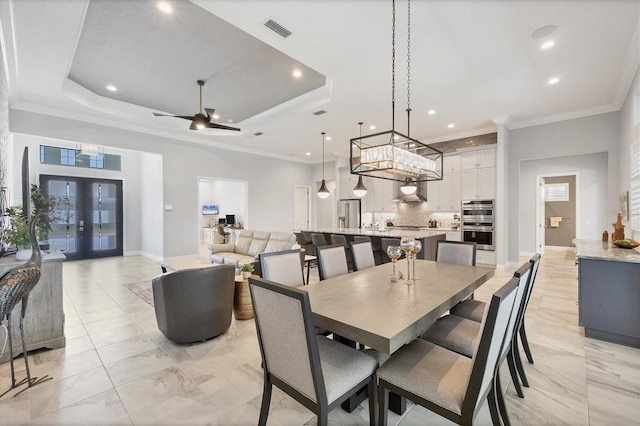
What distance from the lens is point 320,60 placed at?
3451mm

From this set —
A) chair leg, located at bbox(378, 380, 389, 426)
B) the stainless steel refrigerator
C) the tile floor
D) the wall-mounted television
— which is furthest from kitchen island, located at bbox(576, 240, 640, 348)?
the wall-mounted television

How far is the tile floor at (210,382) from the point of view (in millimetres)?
1768

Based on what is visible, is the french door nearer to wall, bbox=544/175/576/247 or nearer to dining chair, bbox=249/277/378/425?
dining chair, bbox=249/277/378/425

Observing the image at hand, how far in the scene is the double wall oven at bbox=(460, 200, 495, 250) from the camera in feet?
20.1

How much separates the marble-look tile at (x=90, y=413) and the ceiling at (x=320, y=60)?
320cm

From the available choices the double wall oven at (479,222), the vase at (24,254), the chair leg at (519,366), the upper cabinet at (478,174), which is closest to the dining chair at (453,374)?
the chair leg at (519,366)

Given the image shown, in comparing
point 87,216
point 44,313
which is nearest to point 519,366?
point 44,313

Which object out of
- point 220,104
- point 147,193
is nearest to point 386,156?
point 220,104

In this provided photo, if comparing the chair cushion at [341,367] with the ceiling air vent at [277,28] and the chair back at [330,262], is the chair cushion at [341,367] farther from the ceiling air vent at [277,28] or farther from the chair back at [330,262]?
the ceiling air vent at [277,28]

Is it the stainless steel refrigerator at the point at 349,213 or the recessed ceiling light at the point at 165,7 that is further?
the stainless steel refrigerator at the point at 349,213

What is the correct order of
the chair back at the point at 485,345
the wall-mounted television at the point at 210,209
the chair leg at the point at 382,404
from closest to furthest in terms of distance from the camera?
the chair back at the point at 485,345
the chair leg at the point at 382,404
the wall-mounted television at the point at 210,209

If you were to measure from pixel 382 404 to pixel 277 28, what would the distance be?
325cm

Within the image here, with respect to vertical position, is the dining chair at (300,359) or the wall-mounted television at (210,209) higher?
the wall-mounted television at (210,209)

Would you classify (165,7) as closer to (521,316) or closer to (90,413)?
(90,413)
